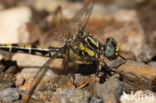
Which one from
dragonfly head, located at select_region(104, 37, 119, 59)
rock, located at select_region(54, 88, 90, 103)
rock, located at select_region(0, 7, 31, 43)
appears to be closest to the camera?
rock, located at select_region(54, 88, 90, 103)

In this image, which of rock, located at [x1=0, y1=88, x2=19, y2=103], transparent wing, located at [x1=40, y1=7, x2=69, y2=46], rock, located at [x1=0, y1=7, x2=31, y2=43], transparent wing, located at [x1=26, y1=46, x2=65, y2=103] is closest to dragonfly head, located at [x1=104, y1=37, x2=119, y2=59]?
transparent wing, located at [x1=40, y1=7, x2=69, y2=46]

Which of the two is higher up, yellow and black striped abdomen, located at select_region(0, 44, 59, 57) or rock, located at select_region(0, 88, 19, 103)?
yellow and black striped abdomen, located at select_region(0, 44, 59, 57)

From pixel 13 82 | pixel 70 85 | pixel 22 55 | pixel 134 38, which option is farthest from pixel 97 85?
pixel 134 38

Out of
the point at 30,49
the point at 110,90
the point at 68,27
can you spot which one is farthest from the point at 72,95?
the point at 68,27

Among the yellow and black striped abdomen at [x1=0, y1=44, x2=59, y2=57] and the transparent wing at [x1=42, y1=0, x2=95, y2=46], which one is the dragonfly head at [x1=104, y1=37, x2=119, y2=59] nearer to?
the transparent wing at [x1=42, y1=0, x2=95, y2=46]

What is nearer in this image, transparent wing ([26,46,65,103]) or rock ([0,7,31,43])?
transparent wing ([26,46,65,103])

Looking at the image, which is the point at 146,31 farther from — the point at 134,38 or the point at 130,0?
the point at 130,0

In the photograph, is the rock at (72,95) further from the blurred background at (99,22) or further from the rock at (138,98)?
the blurred background at (99,22)
